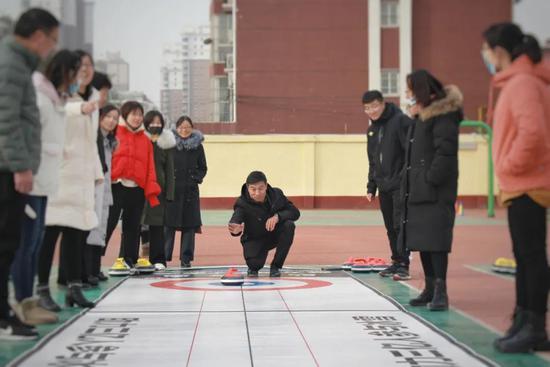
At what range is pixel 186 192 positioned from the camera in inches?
420

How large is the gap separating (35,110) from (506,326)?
326 cm

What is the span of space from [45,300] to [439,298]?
2788 mm

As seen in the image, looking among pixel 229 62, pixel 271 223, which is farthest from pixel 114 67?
pixel 229 62

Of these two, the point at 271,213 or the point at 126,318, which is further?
the point at 271,213

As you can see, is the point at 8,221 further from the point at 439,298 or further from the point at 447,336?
the point at 439,298

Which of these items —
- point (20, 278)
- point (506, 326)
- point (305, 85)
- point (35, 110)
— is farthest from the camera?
point (305, 85)

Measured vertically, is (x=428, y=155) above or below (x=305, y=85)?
below

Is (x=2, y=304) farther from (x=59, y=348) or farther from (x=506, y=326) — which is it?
(x=506, y=326)

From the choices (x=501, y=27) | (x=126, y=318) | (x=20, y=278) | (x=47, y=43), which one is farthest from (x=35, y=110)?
(x=501, y=27)

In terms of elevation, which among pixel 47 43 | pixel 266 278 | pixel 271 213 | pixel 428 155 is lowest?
pixel 266 278

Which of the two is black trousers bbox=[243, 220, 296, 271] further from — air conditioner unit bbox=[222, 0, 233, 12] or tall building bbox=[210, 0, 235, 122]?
air conditioner unit bbox=[222, 0, 233, 12]

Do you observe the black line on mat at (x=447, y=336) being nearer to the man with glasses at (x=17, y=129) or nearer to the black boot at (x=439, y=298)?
the black boot at (x=439, y=298)

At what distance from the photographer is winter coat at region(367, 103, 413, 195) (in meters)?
9.00

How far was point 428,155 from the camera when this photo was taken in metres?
7.01
